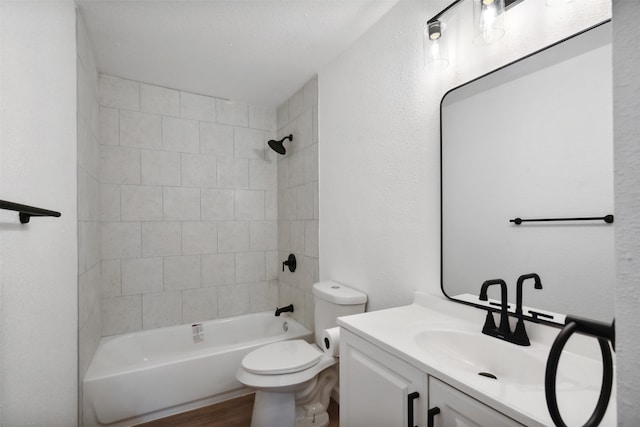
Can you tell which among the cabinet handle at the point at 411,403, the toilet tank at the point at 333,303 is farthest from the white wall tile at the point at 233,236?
the cabinet handle at the point at 411,403

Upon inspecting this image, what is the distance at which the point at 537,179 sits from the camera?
39.9 inches

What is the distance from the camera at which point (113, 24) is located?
1741 millimetres

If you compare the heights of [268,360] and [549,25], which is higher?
[549,25]

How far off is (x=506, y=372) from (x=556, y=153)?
71 centimetres

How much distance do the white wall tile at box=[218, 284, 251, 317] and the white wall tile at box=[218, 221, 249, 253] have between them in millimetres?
347

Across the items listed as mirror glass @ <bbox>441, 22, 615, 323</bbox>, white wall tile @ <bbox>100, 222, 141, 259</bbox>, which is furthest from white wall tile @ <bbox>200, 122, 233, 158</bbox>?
mirror glass @ <bbox>441, 22, 615, 323</bbox>

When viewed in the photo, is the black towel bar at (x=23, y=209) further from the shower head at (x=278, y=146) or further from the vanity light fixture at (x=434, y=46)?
the shower head at (x=278, y=146)

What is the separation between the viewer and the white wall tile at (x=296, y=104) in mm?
2572

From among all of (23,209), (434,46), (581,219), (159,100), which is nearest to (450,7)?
(434,46)

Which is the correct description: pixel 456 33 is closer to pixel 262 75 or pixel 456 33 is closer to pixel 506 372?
pixel 506 372

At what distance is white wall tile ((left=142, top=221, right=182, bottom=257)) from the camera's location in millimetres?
2484

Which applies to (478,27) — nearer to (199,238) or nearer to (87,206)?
(87,206)

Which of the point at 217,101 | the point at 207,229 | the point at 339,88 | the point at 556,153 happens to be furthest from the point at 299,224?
the point at 556,153

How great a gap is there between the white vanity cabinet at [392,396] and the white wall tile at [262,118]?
2233 mm
